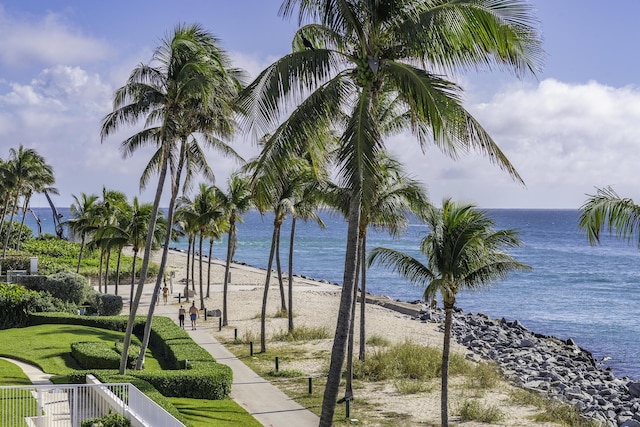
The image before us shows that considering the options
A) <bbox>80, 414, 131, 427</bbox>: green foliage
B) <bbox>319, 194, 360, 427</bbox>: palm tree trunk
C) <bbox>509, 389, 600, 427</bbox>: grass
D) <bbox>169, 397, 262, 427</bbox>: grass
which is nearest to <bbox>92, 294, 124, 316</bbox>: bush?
<bbox>169, 397, 262, 427</bbox>: grass

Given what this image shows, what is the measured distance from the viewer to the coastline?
2339 centimetres

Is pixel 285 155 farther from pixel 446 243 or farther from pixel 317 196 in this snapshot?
pixel 317 196

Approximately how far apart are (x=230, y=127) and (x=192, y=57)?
290cm

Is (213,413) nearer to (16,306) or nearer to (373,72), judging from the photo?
(373,72)

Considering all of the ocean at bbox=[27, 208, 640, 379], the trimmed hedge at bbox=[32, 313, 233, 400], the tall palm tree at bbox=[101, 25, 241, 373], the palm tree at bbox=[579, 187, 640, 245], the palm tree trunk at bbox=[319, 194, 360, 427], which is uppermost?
the tall palm tree at bbox=[101, 25, 241, 373]

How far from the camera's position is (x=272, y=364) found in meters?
26.4

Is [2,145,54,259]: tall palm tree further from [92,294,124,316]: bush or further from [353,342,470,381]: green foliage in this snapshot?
[353,342,470,381]: green foliage

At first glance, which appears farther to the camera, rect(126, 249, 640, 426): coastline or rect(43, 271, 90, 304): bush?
rect(43, 271, 90, 304): bush

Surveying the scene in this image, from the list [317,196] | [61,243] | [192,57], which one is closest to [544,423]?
[317,196]

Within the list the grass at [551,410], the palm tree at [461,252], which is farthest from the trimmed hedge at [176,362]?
the grass at [551,410]

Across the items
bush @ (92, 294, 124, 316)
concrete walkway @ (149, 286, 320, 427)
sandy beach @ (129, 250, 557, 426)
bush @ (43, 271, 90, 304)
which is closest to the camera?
concrete walkway @ (149, 286, 320, 427)

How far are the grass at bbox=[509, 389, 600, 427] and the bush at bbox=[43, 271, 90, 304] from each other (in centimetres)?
2325

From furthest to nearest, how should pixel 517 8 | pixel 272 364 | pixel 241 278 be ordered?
pixel 241 278, pixel 272 364, pixel 517 8

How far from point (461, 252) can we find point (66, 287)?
80.2ft
